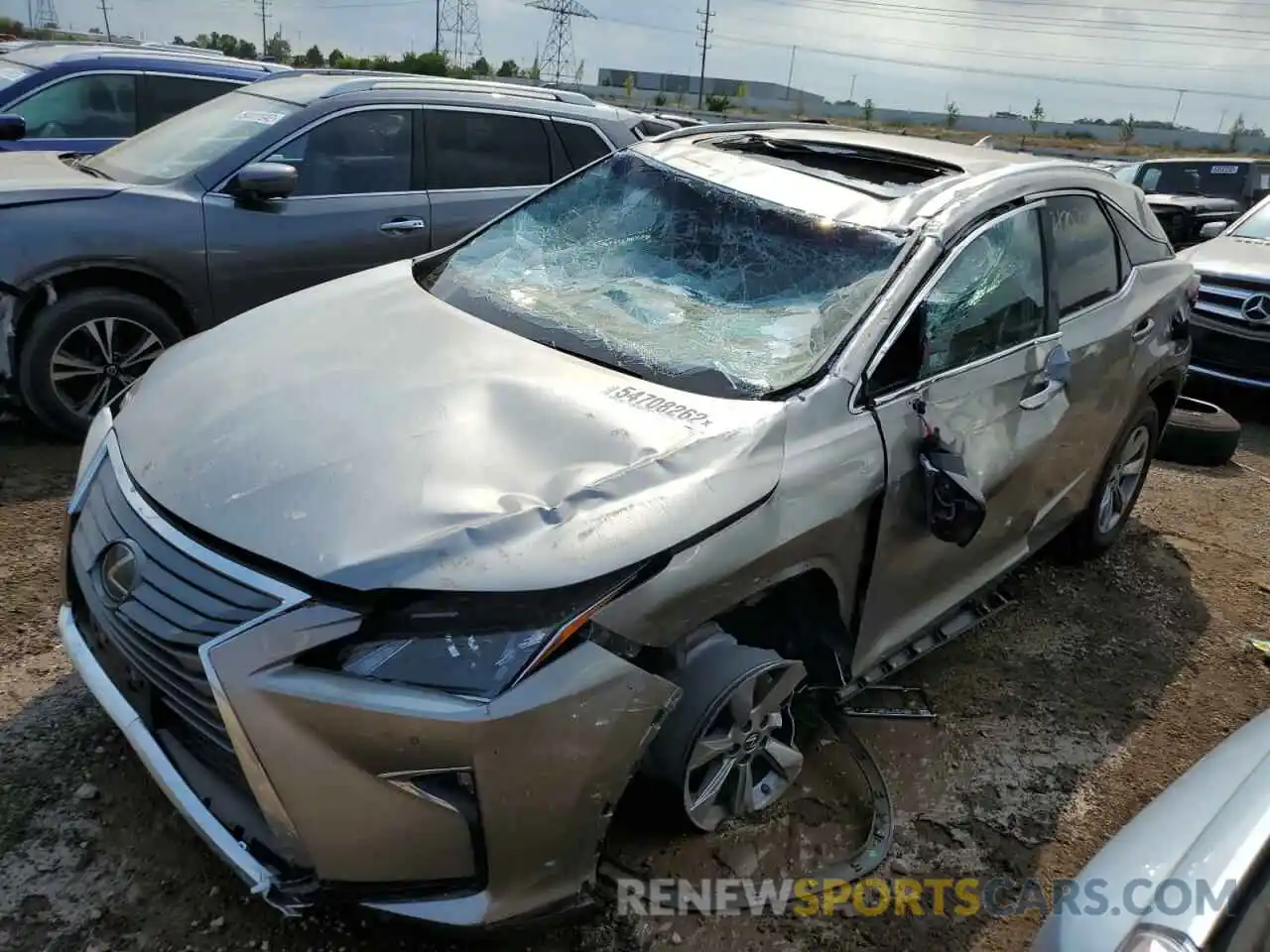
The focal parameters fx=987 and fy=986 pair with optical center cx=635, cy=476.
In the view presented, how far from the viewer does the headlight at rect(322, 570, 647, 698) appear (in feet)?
6.20

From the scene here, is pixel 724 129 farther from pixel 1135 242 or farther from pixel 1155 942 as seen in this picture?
pixel 1155 942

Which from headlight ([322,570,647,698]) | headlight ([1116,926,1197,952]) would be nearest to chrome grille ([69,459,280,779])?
headlight ([322,570,647,698])

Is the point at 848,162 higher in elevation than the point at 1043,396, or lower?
higher

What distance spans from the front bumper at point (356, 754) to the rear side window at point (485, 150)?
13.1 ft

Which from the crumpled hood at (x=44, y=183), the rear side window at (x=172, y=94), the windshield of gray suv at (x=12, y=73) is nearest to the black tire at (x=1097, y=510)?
the crumpled hood at (x=44, y=183)

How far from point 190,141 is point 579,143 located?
86.9 inches

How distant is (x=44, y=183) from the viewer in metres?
4.53

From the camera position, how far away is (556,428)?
236cm

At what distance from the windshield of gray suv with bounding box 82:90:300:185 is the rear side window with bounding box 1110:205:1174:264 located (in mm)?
4029

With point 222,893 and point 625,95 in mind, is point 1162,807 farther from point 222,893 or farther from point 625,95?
point 625,95

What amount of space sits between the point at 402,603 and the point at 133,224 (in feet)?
11.6

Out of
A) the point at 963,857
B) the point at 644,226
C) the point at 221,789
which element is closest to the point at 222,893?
the point at 221,789

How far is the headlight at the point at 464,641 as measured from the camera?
189 cm

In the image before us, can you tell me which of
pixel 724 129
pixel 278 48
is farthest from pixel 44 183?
pixel 278 48
